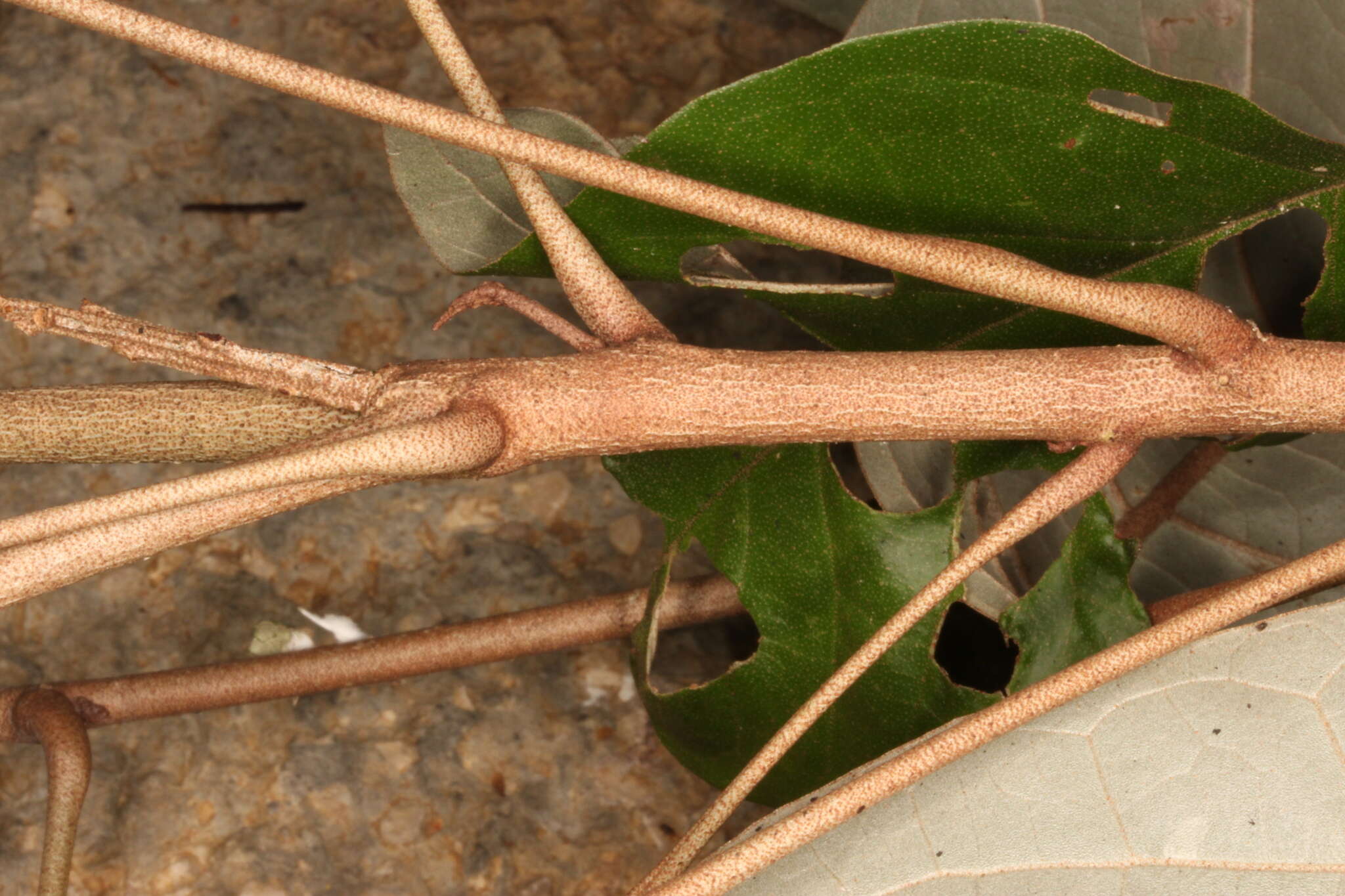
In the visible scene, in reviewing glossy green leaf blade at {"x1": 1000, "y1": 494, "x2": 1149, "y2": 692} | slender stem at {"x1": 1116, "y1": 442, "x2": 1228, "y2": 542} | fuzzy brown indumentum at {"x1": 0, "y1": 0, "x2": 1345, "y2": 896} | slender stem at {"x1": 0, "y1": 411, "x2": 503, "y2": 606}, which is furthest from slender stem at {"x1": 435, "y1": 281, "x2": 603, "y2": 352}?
slender stem at {"x1": 1116, "y1": 442, "x2": 1228, "y2": 542}

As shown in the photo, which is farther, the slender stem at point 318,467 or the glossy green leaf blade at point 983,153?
the glossy green leaf blade at point 983,153

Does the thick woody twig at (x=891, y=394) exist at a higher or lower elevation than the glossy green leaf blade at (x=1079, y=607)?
higher

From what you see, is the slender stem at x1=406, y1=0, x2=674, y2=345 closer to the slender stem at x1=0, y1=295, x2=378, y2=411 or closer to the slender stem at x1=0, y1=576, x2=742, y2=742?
the slender stem at x1=0, y1=295, x2=378, y2=411

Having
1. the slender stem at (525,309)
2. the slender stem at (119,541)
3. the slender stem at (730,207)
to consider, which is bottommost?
the slender stem at (119,541)

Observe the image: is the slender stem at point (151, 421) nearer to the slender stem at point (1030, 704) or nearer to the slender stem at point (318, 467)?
the slender stem at point (318, 467)

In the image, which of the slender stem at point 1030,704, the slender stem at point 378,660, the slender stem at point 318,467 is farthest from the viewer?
the slender stem at point 378,660

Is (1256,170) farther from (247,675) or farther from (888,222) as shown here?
(247,675)

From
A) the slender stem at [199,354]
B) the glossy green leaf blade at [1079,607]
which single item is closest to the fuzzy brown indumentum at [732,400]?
the slender stem at [199,354]
